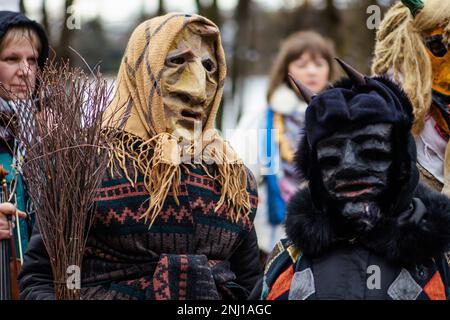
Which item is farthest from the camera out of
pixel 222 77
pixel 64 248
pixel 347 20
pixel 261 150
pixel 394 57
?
pixel 347 20

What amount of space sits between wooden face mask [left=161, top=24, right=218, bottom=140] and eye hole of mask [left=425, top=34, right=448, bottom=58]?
3.90 ft

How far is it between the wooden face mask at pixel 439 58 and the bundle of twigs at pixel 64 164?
178 cm

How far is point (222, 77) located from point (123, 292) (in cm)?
109

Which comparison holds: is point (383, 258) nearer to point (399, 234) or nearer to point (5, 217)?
point (399, 234)

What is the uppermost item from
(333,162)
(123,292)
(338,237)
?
(333,162)

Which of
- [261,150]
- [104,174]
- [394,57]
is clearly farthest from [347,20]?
[104,174]

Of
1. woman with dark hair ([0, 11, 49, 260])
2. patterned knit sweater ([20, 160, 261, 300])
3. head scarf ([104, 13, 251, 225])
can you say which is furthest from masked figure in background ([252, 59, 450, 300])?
woman with dark hair ([0, 11, 49, 260])

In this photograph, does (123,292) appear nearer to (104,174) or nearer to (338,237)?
(104,174)

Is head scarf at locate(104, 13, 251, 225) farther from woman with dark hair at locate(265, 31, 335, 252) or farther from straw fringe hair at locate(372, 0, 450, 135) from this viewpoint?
woman with dark hair at locate(265, 31, 335, 252)

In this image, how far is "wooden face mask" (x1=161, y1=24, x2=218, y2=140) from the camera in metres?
5.09

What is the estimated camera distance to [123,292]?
4.89m

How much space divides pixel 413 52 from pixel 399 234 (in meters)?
1.70

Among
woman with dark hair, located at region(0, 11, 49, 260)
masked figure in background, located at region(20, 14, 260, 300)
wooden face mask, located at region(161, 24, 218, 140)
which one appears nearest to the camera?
masked figure in background, located at region(20, 14, 260, 300)
